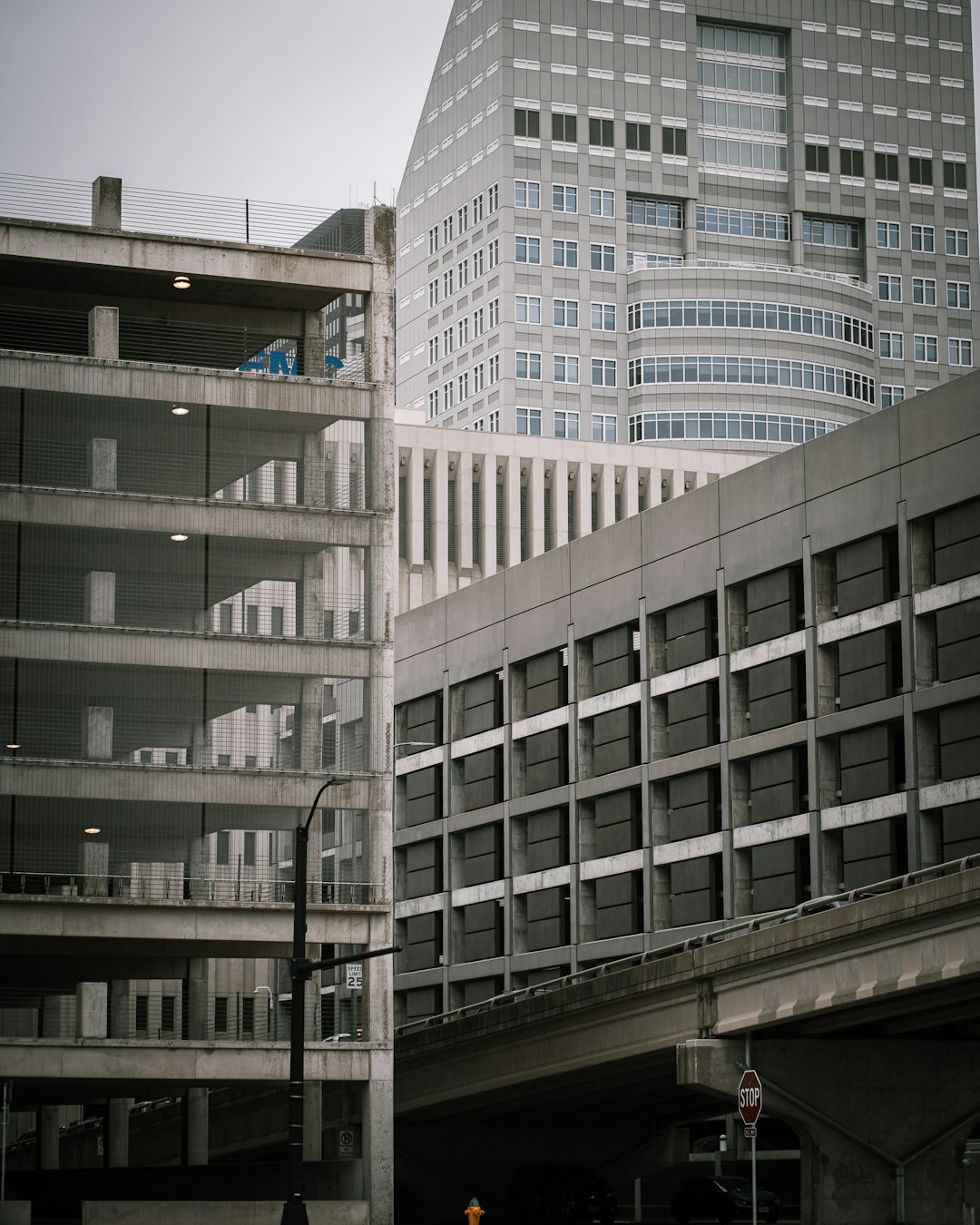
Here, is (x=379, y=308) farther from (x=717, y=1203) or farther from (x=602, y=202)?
(x=602, y=202)

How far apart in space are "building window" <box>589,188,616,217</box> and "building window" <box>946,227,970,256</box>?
1250 inches

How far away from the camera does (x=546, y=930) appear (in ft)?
254

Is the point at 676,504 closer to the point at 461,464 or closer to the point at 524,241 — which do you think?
the point at 461,464

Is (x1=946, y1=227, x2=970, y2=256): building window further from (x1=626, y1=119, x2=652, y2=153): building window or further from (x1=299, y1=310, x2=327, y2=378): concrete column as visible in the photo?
(x1=299, y1=310, x2=327, y2=378): concrete column

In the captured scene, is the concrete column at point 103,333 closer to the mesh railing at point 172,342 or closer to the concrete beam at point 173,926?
the mesh railing at point 172,342

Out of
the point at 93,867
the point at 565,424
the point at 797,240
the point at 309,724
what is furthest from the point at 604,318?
the point at 93,867

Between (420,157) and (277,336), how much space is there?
121037 mm

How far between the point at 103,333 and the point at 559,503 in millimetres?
71045

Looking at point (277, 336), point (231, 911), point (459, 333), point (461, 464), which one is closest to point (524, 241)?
point (459, 333)

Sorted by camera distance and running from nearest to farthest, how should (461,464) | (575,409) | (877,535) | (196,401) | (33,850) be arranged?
(33,850)
(196,401)
(877,535)
(461,464)
(575,409)

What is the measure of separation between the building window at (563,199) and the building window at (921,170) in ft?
109

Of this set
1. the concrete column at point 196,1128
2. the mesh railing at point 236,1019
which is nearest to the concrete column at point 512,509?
the mesh railing at point 236,1019

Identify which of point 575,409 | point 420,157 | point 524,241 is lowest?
point 575,409

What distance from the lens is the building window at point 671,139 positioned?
171 metres
